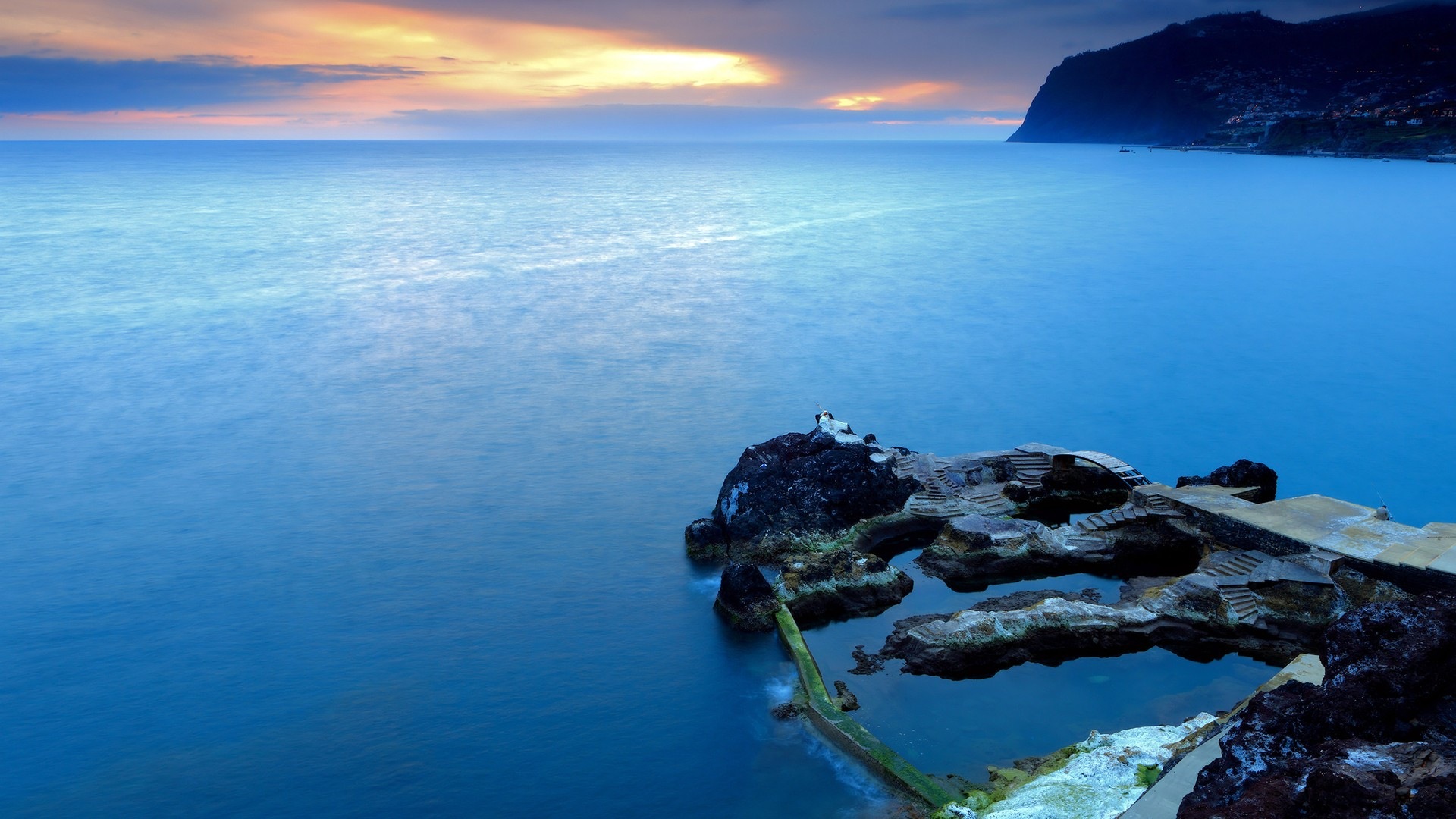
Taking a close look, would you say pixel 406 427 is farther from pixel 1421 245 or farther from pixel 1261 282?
pixel 1421 245

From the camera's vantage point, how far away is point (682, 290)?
69500 millimetres

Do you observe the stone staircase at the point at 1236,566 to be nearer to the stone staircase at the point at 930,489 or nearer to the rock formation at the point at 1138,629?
the rock formation at the point at 1138,629

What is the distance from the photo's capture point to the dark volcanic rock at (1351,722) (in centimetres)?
1017

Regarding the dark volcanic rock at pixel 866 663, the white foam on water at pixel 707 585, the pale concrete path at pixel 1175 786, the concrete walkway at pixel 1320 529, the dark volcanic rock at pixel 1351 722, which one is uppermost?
the dark volcanic rock at pixel 1351 722

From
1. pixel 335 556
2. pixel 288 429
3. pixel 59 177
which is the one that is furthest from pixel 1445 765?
pixel 59 177

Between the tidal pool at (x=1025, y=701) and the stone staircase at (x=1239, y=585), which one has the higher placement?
the stone staircase at (x=1239, y=585)

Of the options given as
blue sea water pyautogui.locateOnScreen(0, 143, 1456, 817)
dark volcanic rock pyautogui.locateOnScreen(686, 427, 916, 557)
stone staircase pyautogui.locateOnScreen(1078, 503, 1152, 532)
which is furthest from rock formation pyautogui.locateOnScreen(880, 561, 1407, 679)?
dark volcanic rock pyautogui.locateOnScreen(686, 427, 916, 557)

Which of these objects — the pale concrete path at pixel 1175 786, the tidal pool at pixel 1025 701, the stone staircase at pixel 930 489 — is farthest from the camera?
the stone staircase at pixel 930 489

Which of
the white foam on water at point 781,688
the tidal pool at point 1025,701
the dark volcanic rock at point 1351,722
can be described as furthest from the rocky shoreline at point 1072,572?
the white foam on water at point 781,688

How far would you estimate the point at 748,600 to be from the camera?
74.3 feet

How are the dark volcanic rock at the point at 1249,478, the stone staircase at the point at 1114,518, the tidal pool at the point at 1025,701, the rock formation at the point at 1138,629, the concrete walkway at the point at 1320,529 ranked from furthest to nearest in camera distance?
the dark volcanic rock at the point at 1249,478 → the stone staircase at the point at 1114,518 → the rock formation at the point at 1138,629 → the concrete walkway at the point at 1320,529 → the tidal pool at the point at 1025,701

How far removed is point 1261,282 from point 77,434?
244 ft

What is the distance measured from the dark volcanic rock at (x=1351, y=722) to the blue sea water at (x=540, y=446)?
6.72 metres

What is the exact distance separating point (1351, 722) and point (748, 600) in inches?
519
